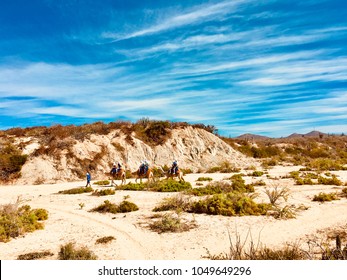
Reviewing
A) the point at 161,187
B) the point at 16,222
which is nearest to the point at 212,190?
the point at 161,187

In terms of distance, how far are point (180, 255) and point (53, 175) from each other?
26.2 meters

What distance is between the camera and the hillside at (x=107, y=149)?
1305 inches

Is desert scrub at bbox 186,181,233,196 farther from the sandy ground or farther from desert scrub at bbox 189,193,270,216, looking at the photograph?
desert scrub at bbox 189,193,270,216

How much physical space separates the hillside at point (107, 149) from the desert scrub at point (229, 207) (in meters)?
21.5

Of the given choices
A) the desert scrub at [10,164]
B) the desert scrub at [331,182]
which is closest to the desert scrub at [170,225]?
the desert scrub at [331,182]

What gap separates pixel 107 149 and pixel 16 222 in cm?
2627

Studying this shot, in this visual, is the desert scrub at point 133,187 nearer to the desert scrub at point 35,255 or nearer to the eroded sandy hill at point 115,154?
the eroded sandy hill at point 115,154

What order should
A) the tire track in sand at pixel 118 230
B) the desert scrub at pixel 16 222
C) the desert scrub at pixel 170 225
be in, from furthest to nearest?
1. the desert scrub at pixel 170 225
2. the desert scrub at pixel 16 222
3. the tire track in sand at pixel 118 230

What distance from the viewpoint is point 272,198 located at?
611 inches

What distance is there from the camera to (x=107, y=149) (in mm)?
38031

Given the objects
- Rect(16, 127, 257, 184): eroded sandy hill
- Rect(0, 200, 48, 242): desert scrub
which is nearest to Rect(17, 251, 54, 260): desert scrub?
Rect(0, 200, 48, 242): desert scrub

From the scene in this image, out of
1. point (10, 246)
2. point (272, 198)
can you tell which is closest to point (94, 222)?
point (10, 246)

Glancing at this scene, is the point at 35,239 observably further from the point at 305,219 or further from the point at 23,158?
the point at 23,158

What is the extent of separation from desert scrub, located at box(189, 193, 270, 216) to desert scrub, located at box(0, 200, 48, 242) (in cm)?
703
